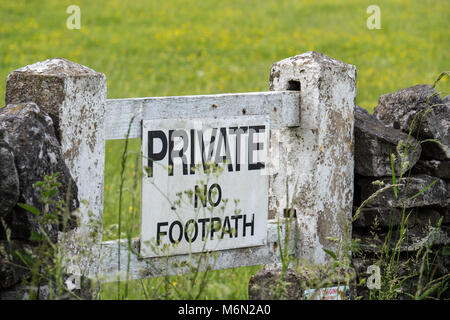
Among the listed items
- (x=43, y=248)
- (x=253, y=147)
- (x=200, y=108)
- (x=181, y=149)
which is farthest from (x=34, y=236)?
(x=253, y=147)

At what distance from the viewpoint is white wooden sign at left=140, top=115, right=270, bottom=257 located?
9.54 ft

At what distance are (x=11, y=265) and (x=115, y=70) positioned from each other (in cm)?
905

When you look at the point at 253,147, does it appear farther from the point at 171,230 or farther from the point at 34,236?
the point at 34,236

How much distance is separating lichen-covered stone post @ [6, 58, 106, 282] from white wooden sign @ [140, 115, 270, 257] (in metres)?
0.21

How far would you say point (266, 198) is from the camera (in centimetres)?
322

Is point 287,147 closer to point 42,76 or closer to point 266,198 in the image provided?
point 266,198

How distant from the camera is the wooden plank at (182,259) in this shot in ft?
9.34

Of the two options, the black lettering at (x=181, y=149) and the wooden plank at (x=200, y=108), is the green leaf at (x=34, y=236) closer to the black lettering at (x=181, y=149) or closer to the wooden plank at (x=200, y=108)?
the wooden plank at (x=200, y=108)

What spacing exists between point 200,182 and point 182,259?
0.40 metres

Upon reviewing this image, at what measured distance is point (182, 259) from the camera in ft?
9.91

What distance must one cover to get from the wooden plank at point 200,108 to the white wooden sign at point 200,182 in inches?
1.7

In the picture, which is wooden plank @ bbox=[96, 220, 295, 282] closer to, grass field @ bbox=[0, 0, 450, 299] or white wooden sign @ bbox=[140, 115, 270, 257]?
white wooden sign @ bbox=[140, 115, 270, 257]

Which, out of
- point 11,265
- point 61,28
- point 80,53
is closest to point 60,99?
point 11,265

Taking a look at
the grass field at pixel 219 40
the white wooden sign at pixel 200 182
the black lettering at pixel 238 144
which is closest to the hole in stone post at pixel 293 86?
the white wooden sign at pixel 200 182
